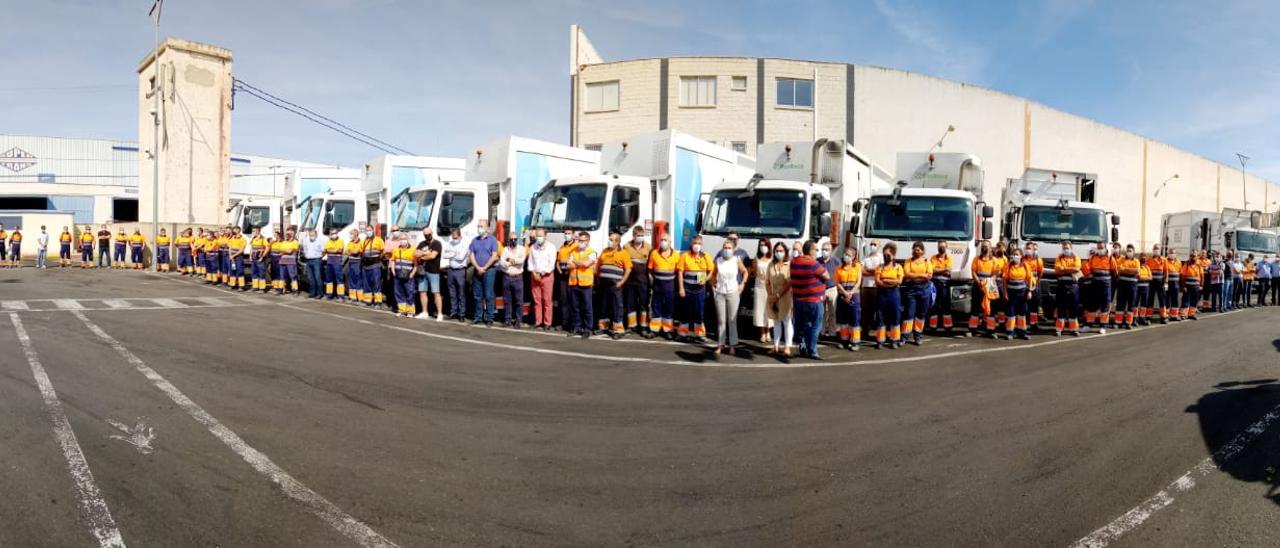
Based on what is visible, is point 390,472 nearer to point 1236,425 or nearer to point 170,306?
point 1236,425

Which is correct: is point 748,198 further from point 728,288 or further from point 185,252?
point 185,252

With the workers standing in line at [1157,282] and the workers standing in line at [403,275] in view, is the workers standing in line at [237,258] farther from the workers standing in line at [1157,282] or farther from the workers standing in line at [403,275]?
the workers standing in line at [1157,282]

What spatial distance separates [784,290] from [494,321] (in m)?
6.33

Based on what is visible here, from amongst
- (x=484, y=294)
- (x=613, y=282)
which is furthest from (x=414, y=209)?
(x=613, y=282)

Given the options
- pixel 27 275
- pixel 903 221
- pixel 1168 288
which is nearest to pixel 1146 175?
pixel 1168 288

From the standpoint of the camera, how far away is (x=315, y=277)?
17406 millimetres

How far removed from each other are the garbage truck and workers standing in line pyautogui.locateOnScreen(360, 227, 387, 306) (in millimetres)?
4250

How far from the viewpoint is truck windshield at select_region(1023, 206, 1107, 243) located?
15.1 meters

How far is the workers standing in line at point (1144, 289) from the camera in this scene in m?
15.8

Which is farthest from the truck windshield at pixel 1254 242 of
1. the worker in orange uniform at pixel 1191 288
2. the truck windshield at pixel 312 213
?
the truck windshield at pixel 312 213

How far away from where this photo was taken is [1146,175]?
159 feet

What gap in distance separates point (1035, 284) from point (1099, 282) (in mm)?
2616

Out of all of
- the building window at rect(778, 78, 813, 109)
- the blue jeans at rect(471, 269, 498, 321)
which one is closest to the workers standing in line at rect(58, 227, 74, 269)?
the blue jeans at rect(471, 269, 498, 321)

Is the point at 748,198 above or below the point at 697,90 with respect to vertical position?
below
